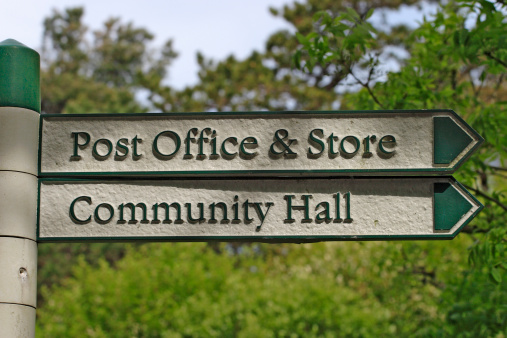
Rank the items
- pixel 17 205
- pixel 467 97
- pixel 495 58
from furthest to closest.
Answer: pixel 467 97 → pixel 495 58 → pixel 17 205

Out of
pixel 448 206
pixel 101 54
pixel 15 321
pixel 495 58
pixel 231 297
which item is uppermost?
pixel 101 54

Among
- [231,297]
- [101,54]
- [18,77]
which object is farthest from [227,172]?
[101,54]

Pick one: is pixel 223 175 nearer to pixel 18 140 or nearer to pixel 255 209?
pixel 255 209

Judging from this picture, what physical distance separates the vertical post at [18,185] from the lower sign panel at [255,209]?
0.30 ft

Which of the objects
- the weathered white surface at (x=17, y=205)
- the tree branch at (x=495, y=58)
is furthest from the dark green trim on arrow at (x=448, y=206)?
A: the tree branch at (x=495, y=58)

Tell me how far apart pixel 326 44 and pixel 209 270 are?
20035 mm

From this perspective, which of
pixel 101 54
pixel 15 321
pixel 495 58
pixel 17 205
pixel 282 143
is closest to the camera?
pixel 15 321

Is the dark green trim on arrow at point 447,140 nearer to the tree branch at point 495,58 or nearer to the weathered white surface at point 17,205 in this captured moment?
the weathered white surface at point 17,205

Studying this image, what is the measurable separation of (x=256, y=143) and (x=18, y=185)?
1090 millimetres

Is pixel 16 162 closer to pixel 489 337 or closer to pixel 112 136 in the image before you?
pixel 112 136

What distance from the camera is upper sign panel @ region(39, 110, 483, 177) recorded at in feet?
11.7

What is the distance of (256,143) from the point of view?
11.9 ft

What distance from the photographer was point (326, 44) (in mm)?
6281

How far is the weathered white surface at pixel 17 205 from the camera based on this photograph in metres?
3.46
